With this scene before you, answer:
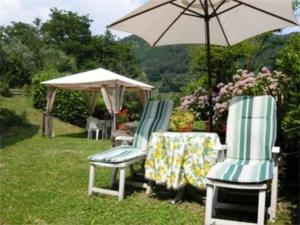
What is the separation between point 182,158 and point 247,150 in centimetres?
84

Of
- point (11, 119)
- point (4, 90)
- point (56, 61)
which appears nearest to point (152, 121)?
point (11, 119)

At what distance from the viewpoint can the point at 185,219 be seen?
4520 mm

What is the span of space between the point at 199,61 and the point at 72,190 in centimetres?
1393

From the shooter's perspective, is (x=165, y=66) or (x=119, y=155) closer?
(x=119, y=155)

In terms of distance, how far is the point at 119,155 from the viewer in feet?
18.1

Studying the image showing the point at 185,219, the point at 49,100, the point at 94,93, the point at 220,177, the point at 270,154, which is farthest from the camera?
the point at 94,93

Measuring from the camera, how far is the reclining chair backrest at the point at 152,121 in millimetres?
6289

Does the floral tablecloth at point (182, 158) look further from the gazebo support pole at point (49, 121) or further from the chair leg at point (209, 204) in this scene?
the gazebo support pole at point (49, 121)

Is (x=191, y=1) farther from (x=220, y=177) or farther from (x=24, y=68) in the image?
(x=24, y=68)

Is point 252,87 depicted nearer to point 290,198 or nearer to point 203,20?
point 203,20

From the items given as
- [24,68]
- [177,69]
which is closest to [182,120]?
[24,68]

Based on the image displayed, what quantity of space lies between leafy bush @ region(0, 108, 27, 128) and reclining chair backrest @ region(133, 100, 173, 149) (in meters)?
10.3

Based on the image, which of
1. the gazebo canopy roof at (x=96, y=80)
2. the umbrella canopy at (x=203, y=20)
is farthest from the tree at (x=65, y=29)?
the umbrella canopy at (x=203, y=20)

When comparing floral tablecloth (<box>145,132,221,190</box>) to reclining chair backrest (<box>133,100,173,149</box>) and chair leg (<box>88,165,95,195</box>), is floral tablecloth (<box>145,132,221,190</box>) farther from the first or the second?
reclining chair backrest (<box>133,100,173,149</box>)
